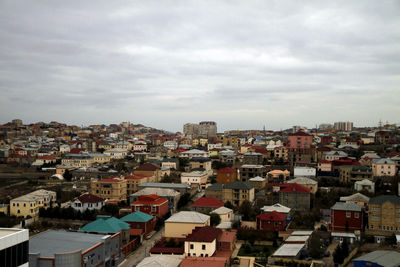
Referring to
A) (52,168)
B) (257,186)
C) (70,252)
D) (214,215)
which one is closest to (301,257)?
(214,215)

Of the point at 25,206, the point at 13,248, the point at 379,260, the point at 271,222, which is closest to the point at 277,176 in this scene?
the point at 271,222

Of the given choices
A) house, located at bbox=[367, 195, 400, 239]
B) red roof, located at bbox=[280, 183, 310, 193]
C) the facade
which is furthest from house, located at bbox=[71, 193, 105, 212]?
the facade

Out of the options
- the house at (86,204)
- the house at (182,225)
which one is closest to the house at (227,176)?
the house at (86,204)

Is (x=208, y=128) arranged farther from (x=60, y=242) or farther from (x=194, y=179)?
(x=60, y=242)

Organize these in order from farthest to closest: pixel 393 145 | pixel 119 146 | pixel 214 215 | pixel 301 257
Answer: pixel 119 146, pixel 393 145, pixel 214 215, pixel 301 257

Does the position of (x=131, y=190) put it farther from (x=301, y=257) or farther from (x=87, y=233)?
(x=301, y=257)

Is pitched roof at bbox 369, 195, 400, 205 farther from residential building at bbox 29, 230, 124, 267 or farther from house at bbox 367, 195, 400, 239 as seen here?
residential building at bbox 29, 230, 124, 267
